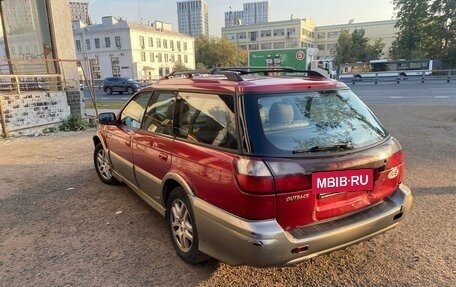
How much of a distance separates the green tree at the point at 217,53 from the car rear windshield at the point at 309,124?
62817 millimetres

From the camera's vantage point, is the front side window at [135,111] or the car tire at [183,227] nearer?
the car tire at [183,227]

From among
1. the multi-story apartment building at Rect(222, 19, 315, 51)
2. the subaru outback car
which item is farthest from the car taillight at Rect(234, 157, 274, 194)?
the multi-story apartment building at Rect(222, 19, 315, 51)

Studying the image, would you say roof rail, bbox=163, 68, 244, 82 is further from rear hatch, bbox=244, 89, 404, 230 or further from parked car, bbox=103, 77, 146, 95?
parked car, bbox=103, 77, 146, 95

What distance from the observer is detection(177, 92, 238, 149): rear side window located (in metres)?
2.51

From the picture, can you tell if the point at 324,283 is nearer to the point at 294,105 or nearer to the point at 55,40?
the point at 294,105

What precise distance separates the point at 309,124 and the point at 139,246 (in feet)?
6.70

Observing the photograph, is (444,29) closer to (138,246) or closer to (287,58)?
(287,58)

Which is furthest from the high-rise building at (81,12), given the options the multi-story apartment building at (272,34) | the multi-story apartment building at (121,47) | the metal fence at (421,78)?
the metal fence at (421,78)

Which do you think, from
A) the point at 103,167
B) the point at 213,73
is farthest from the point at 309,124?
the point at 103,167

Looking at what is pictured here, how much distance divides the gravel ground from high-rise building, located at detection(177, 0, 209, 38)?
76.1m

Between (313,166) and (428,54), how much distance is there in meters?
62.1

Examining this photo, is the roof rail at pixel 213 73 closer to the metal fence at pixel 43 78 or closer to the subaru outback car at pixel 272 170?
the subaru outback car at pixel 272 170

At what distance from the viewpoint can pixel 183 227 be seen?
9.77 feet

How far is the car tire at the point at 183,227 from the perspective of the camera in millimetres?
2824
